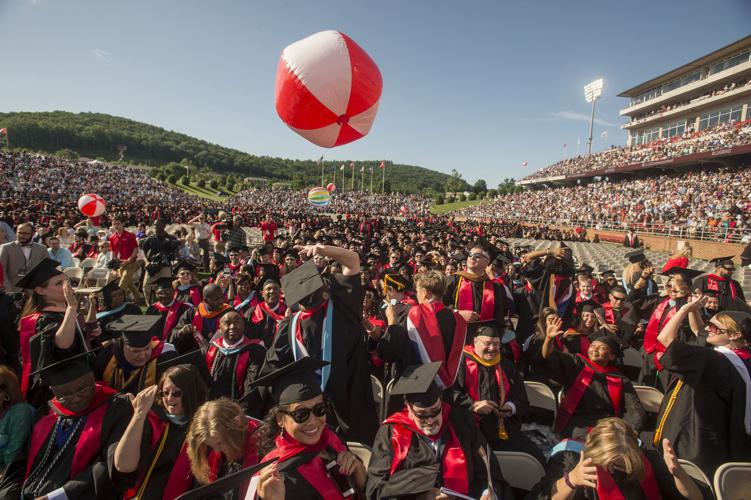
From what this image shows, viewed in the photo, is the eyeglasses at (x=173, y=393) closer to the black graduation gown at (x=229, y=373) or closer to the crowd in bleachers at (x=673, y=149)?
the black graduation gown at (x=229, y=373)

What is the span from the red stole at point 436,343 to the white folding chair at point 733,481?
1.64 metres

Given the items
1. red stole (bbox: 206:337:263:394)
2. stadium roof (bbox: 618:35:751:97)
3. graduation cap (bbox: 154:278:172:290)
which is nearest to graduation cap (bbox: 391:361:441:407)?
red stole (bbox: 206:337:263:394)

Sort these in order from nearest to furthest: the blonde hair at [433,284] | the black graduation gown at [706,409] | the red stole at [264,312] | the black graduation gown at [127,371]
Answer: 1. the black graduation gown at [706,409]
2. the black graduation gown at [127,371]
3. the blonde hair at [433,284]
4. the red stole at [264,312]

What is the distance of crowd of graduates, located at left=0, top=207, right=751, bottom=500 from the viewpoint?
6.45 ft

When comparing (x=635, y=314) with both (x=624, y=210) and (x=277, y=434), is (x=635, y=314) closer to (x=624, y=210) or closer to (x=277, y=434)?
(x=277, y=434)

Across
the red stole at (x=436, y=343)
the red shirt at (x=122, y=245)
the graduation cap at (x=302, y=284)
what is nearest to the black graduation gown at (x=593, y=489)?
the red stole at (x=436, y=343)

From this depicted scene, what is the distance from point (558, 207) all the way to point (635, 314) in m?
37.1

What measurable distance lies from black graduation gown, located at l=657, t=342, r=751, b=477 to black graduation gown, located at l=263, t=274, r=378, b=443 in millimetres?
2218

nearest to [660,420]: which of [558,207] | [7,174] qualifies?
[558,207]

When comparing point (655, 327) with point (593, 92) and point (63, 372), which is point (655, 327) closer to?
point (63, 372)

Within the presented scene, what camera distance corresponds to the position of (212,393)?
3.14 meters

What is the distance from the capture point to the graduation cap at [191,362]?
266cm

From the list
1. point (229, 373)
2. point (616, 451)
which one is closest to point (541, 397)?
point (616, 451)

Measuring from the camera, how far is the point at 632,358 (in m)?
4.49
